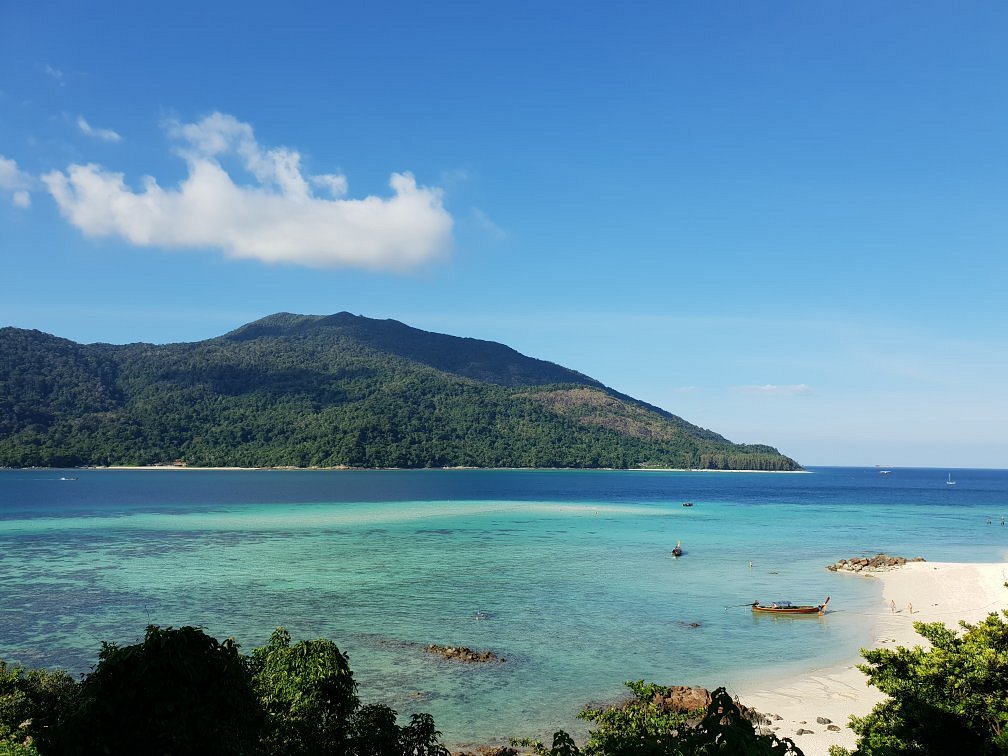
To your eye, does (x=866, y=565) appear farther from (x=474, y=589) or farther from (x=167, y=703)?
(x=167, y=703)

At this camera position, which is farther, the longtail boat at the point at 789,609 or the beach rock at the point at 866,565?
the beach rock at the point at 866,565

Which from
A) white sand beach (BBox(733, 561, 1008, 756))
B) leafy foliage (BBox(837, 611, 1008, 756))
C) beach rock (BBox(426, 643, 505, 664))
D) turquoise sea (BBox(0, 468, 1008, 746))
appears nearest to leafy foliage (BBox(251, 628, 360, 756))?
leafy foliage (BBox(837, 611, 1008, 756))

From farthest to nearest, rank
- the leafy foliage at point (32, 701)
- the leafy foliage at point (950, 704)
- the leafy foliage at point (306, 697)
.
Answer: the leafy foliage at point (32, 701), the leafy foliage at point (950, 704), the leafy foliage at point (306, 697)

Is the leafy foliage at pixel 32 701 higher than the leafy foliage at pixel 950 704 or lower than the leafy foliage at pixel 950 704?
lower

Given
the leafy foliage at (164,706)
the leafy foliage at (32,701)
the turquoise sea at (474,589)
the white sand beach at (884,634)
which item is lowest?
the turquoise sea at (474,589)

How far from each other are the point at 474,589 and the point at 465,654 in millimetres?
13101

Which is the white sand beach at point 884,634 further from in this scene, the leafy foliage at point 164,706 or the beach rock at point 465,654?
the leafy foliage at point 164,706

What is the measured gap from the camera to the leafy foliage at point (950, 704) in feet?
38.4

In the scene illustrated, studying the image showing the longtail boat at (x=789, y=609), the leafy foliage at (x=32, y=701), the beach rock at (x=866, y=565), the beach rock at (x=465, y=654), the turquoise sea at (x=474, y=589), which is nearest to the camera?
the leafy foliage at (x=32, y=701)

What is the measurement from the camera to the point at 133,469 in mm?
179375

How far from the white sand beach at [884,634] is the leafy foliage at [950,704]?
258 cm

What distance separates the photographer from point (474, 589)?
38625 millimetres

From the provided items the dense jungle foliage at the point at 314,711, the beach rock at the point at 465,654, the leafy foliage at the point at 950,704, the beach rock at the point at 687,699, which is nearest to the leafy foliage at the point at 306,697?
the dense jungle foliage at the point at 314,711

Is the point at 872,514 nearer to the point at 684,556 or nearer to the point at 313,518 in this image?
the point at 684,556
